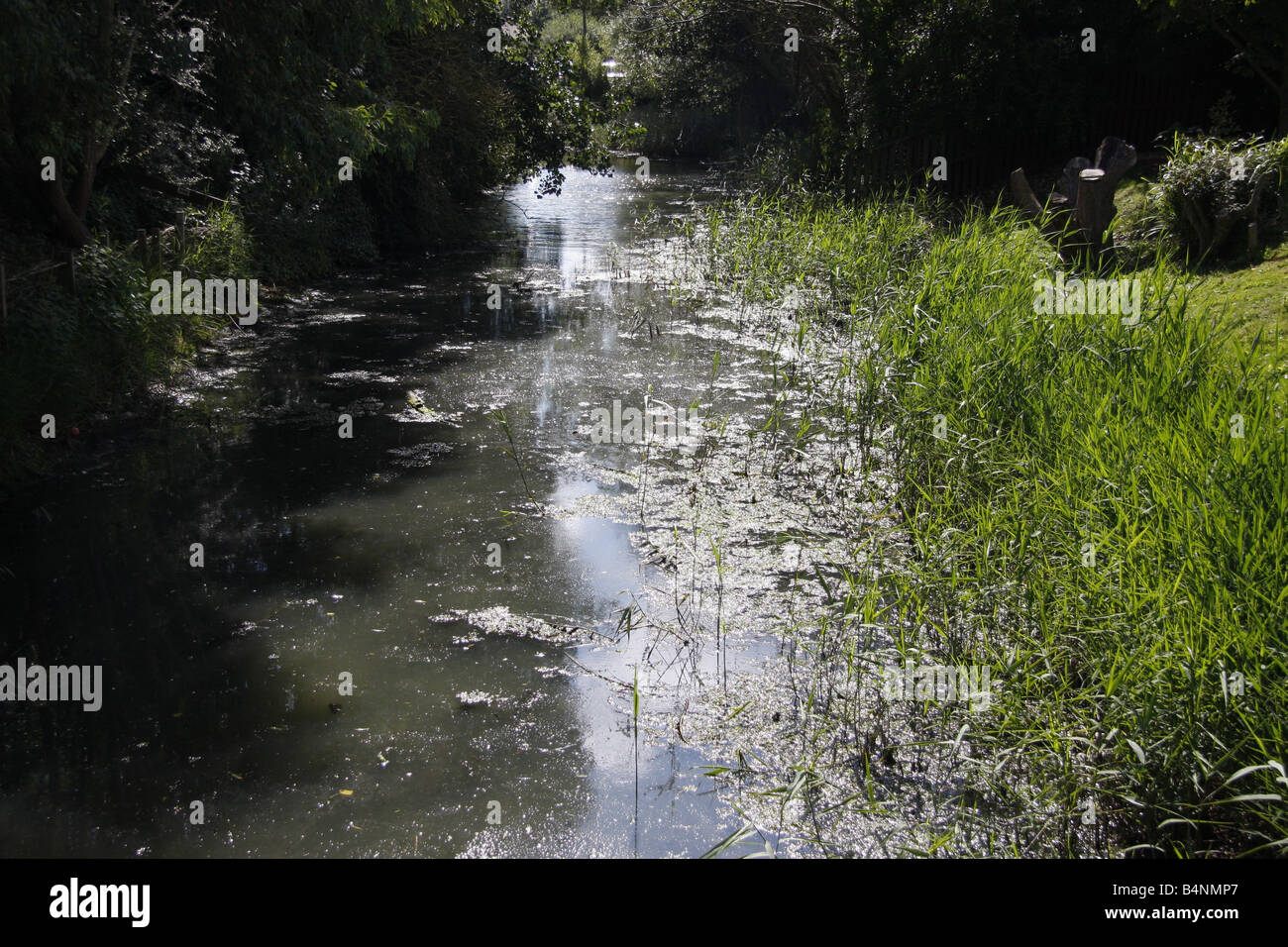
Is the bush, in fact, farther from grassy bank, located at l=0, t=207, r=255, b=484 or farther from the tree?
grassy bank, located at l=0, t=207, r=255, b=484


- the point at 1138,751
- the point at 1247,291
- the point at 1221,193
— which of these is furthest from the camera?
the point at 1221,193

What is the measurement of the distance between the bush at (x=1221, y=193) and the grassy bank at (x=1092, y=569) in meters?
3.21

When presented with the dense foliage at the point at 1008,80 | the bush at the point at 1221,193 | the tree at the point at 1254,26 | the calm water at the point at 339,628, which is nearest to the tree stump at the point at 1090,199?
the bush at the point at 1221,193

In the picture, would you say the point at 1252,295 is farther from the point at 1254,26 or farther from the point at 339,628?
the point at 339,628

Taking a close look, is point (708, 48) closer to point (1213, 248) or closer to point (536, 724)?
point (1213, 248)

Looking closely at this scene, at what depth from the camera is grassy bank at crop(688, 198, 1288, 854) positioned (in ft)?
11.6

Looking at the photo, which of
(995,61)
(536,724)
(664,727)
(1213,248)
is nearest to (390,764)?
(536,724)

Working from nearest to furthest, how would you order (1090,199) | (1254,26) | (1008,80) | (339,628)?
(339,628), (1090,199), (1254,26), (1008,80)

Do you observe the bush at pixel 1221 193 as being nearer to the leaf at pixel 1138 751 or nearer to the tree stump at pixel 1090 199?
the tree stump at pixel 1090 199

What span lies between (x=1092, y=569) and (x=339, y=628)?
3.66 metres

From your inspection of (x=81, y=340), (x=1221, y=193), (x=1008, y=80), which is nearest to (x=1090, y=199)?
(x=1221, y=193)

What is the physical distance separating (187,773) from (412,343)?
8.04 metres

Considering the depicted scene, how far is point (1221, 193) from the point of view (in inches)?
404

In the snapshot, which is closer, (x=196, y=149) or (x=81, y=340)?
(x=81, y=340)
